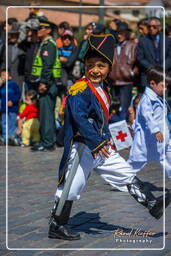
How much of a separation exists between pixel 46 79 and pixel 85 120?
670 cm

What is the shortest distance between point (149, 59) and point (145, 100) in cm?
471

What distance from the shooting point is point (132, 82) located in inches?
519

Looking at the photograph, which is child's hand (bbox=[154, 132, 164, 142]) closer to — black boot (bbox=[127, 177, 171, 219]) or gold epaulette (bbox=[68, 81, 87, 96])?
black boot (bbox=[127, 177, 171, 219])

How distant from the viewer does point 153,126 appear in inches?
319

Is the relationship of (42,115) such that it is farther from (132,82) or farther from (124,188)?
(124,188)

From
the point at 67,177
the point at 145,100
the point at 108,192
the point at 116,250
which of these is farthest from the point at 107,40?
the point at 108,192

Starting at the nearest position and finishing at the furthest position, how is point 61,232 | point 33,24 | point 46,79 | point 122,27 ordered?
point 61,232, point 46,79, point 33,24, point 122,27

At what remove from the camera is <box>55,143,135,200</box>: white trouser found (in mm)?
5852

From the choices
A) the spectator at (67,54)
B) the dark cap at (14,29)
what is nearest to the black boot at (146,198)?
the spectator at (67,54)

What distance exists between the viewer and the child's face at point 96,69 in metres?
5.82

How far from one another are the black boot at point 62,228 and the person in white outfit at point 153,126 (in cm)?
234

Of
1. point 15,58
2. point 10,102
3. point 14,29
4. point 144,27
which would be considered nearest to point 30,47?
point 15,58

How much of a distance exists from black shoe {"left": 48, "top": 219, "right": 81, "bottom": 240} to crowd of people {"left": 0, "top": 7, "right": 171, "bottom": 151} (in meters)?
6.57

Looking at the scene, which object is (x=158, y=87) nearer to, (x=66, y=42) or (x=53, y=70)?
(x=53, y=70)
